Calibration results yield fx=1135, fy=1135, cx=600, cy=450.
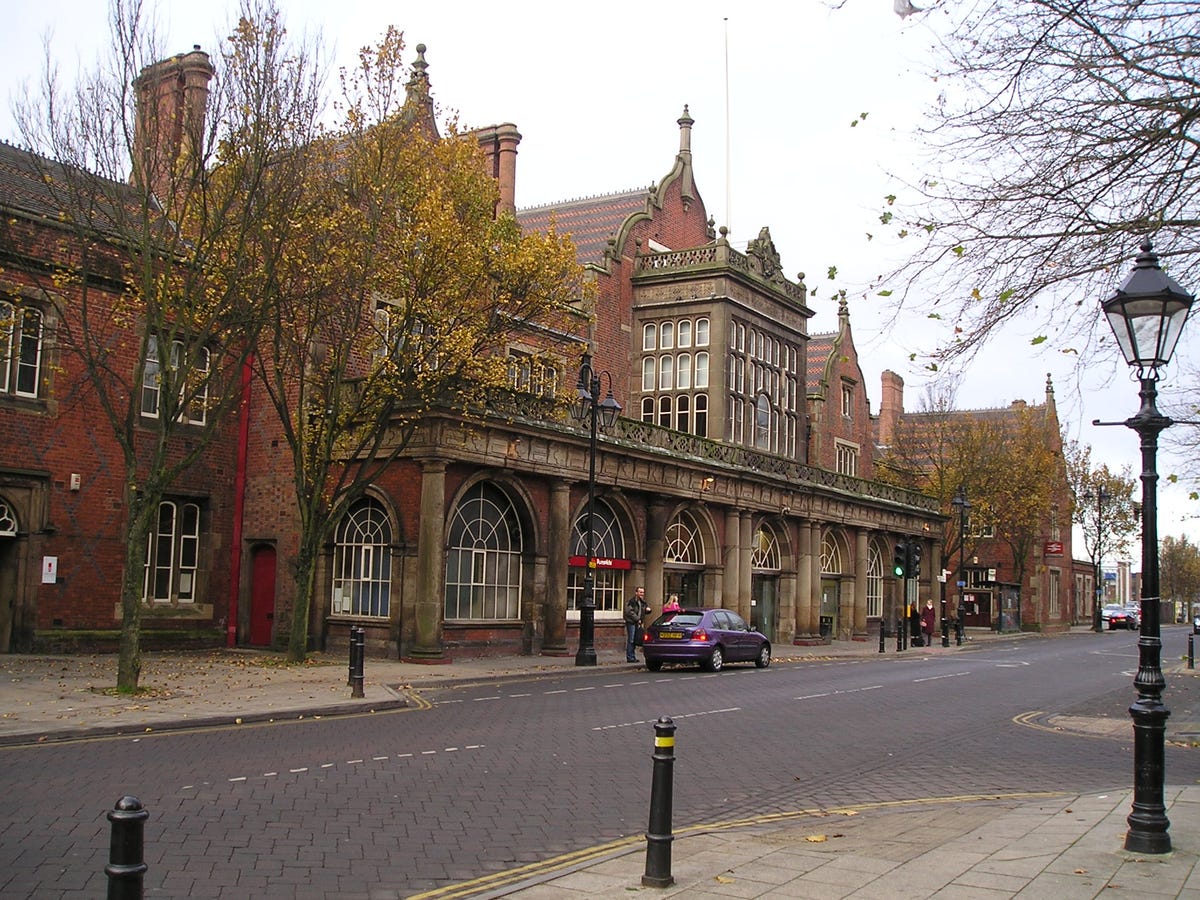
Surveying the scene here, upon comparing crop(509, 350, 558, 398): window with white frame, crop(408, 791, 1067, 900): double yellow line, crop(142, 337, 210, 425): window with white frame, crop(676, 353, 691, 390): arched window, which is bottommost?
crop(408, 791, 1067, 900): double yellow line

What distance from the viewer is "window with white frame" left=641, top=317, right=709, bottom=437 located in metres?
38.3

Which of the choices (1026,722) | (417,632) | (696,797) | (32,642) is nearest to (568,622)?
(417,632)

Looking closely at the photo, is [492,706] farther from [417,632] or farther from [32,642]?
[32,642]

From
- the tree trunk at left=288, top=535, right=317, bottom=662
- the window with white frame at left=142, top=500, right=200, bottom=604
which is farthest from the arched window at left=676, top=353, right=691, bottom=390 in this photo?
the tree trunk at left=288, top=535, right=317, bottom=662

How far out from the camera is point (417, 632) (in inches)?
1006

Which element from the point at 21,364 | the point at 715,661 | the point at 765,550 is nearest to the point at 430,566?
the point at 715,661

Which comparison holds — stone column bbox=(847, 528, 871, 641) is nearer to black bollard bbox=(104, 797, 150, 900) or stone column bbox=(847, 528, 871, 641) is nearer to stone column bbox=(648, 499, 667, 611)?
stone column bbox=(648, 499, 667, 611)

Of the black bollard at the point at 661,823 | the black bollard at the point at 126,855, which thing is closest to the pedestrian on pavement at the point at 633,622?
the black bollard at the point at 661,823

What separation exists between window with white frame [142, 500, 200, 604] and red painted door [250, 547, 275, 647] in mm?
1665

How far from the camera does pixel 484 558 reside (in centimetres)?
2792

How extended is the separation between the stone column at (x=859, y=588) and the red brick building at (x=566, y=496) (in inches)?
4.3

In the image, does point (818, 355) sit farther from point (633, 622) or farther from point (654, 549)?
point (633, 622)

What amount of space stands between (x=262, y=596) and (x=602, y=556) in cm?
931

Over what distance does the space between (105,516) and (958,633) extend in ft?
115
